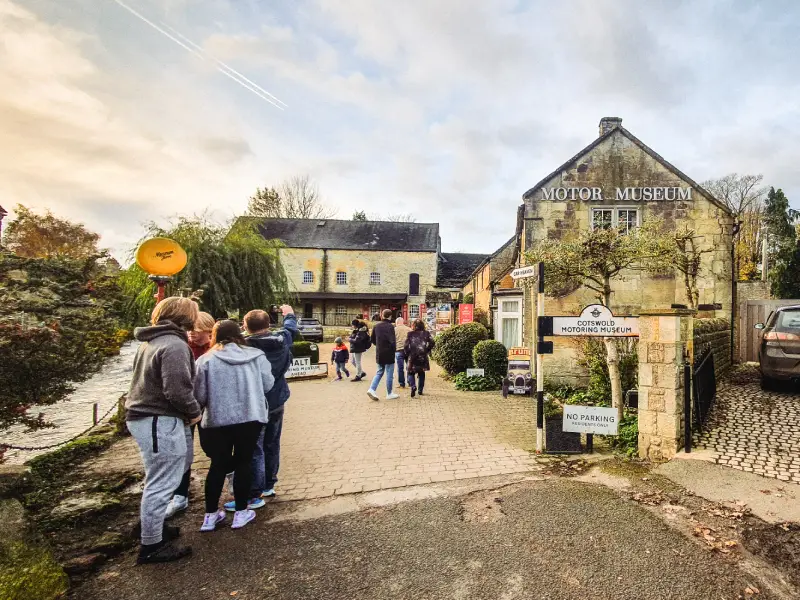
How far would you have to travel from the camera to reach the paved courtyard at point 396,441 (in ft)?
15.0

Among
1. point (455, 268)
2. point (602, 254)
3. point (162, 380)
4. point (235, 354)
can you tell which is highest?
point (455, 268)

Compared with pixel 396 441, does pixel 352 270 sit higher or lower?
higher

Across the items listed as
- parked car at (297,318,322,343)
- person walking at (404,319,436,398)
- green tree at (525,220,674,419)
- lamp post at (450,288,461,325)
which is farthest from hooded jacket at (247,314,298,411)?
parked car at (297,318,322,343)

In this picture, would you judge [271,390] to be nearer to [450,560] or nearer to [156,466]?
[156,466]

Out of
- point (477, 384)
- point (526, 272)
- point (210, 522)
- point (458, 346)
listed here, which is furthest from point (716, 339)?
point (210, 522)

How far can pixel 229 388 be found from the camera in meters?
3.39

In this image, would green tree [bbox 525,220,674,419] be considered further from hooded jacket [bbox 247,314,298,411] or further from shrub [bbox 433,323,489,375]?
hooded jacket [bbox 247,314,298,411]

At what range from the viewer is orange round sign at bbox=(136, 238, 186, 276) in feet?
16.1

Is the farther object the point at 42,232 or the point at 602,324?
the point at 42,232

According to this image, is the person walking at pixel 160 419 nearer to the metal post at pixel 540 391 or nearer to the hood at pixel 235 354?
the hood at pixel 235 354

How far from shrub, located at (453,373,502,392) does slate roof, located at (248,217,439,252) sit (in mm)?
26172

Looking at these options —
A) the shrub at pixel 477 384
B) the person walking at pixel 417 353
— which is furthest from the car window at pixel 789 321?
the person walking at pixel 417 353

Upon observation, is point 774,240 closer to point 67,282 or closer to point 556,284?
point 556,284

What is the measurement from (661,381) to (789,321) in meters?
4.37
